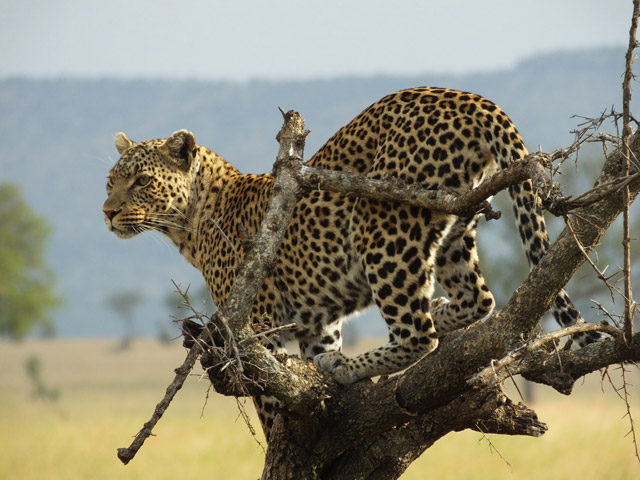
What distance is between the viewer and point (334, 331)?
26.8 feet

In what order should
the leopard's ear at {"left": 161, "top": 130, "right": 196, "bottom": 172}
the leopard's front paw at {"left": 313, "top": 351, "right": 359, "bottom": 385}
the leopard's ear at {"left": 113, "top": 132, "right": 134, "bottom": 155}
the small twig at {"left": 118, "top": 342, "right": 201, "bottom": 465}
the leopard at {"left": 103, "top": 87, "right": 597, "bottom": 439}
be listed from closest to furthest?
the small twig at {"left": 118, "top": 342, "right": 201, "bottom": 465} < the leopard at {"left": 103, "top": 87, "right": 597, "bottom": 439} < the leopard's front paw at {"left": 313, "top": 351, "right": 359, "bottom": 385} < the leopard's ear at {"left": 161, "top": 130, "right": 196, "bottom": 172} < the leopard's ear at {"left": 113, "top": 132, "right": 134, "bottom": 155}

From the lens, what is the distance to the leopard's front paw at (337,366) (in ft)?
23.6

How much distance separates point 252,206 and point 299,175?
84.7 inches

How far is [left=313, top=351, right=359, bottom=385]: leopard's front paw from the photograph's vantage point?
7188 millimetres

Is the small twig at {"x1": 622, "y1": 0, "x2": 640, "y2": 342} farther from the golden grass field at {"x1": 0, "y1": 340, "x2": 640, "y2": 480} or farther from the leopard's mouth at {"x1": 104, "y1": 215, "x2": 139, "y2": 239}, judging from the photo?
the golden grass field at {"x1": 0, "y1": 340, "x2": 640, "y2": 480}

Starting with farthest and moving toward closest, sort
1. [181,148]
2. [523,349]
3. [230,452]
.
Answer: [230,452] < [181,148] < [523,349]

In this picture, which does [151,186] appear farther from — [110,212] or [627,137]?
[627,137]

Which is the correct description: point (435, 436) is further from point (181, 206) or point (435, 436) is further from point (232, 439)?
point (232, 439)

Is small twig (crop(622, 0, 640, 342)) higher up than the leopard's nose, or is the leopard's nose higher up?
the leopard's nose

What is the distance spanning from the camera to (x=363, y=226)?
275 inches

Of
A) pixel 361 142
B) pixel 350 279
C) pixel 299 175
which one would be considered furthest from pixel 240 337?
pixel 361 142

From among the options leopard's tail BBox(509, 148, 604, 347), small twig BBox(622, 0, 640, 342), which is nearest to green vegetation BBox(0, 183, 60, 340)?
leopard's tail BBox(509, 148, 604, 347)

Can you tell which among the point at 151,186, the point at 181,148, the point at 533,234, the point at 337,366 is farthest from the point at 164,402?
the point at 181,148

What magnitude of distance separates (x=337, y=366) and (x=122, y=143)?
3383 millimetres
